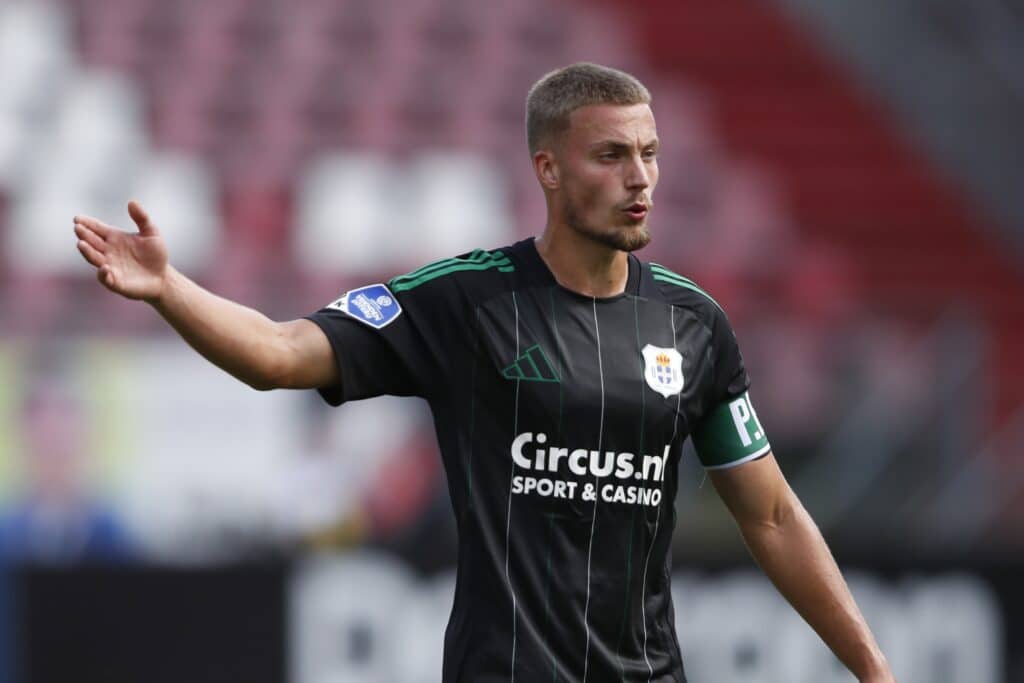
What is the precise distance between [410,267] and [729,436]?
6.97 metres

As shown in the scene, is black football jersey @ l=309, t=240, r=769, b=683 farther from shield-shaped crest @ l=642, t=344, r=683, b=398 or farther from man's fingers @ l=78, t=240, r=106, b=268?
man's fingers @ l=78, t=240, r=106, b=268

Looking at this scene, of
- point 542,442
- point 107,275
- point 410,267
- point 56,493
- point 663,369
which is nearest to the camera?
point 107,275

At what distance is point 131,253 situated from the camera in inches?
140

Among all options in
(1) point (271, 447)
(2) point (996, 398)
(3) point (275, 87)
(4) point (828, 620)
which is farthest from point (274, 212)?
(4) point (828, 620)

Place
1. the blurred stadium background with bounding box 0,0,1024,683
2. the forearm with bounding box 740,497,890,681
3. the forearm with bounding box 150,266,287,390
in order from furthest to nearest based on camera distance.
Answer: the blurred stadium background with bounding box 0,0,1024,683, the forearm with bounding box 740,497,890,681, the forearm with bounding box 150,266,287,390

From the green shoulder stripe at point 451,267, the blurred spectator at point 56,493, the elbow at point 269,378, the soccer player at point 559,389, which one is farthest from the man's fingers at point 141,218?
the blurred spectator at point 56,493

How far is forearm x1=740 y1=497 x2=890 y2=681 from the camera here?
4023mm

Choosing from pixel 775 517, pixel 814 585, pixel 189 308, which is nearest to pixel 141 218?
pixel 189 308

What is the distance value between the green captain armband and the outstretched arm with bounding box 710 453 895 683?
0.10ft

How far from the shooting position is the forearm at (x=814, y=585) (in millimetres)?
4023

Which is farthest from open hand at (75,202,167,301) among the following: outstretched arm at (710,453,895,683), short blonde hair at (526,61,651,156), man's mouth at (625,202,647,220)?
outstretched arm at (710,453,895,683)

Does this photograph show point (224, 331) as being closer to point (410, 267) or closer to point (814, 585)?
point (814, 585)

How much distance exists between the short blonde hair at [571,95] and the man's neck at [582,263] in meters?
0.21

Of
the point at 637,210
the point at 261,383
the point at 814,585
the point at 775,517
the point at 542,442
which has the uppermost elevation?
the point at 637,210
